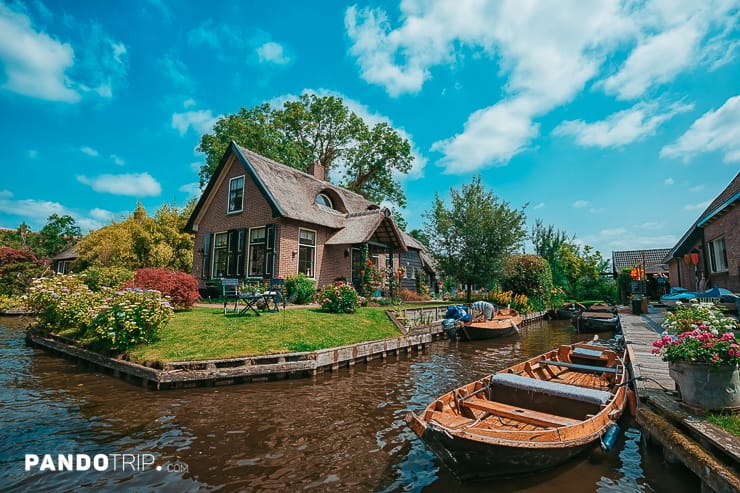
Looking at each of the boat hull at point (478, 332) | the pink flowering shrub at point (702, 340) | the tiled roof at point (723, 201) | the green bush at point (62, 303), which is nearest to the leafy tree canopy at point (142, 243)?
the green bush at point (62, 303)

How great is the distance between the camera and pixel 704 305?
499 centimetres

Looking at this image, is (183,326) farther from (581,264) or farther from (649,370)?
(581,264)

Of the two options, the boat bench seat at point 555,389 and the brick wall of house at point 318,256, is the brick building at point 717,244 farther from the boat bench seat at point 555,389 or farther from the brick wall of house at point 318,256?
the brick wall of house at point 318,256

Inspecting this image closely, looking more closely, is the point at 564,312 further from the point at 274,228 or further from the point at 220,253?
the point at 220,253

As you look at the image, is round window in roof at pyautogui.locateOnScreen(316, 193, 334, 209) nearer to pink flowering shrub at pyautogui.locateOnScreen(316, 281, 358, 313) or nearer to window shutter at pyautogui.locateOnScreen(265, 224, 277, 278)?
window shutter at pyautogui.locateOnScreen(265, 224, 277, 278)

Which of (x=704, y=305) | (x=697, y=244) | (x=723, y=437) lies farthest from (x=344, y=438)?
(x=697, y=244)

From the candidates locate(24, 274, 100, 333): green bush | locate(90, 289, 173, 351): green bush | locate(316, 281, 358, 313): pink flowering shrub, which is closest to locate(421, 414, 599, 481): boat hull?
locate(90, 289, 173, 351): green bush

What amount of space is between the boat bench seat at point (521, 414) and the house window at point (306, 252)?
12.7m

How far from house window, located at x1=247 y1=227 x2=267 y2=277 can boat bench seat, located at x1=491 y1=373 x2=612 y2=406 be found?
42.3 feet

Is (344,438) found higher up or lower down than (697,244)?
lower down

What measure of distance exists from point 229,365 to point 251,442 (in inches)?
130

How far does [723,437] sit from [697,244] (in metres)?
18.1

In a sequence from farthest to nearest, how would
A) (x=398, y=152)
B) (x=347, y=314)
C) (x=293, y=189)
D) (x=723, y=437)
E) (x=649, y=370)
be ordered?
(x=398, y=152) < (x=293, y=189) < (x=347, y=314) < (x=649, y=370) < (x=723, y=437)

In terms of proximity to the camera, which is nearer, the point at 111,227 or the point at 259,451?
the point at 259,451
